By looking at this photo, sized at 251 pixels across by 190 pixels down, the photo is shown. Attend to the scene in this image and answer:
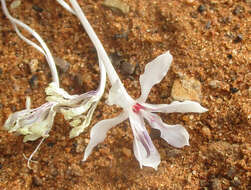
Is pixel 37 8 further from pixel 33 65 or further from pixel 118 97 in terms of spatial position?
pixel 118 97

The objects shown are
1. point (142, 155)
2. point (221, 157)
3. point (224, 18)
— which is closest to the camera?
point (142, 155)

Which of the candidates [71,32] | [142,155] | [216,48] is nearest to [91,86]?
[71,32]

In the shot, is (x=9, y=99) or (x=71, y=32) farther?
(x=71, y=32)

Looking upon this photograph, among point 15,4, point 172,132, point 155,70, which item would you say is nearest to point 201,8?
point 155,70

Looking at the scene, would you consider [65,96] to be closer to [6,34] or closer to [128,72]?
[128,72]

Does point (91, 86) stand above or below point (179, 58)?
below

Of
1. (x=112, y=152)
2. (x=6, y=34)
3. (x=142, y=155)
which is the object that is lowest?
(x=112, y=152)
